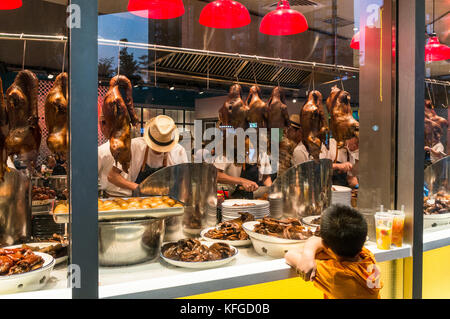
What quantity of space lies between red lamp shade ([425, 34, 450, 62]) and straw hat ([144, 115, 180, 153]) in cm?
240

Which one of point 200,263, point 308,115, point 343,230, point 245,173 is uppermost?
point 308,115

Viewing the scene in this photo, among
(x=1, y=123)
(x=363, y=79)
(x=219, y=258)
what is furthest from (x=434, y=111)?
(x=1, y=123)

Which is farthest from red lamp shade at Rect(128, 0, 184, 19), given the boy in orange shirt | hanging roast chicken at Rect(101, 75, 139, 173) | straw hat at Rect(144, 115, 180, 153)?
the boy in orange shirt

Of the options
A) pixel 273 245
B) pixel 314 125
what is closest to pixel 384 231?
pixel 273 245

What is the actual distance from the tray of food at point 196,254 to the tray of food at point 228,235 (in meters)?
0.22

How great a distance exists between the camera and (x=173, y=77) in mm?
3197

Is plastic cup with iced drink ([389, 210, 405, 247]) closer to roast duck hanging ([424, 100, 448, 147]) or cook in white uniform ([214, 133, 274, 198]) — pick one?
roast duck hanging ([424, 100, 448, 147])

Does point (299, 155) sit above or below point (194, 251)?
above

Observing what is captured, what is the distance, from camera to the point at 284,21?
8.38 ft

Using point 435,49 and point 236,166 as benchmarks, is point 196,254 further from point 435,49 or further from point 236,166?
point 435,49

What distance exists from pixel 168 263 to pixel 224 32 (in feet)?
9.99

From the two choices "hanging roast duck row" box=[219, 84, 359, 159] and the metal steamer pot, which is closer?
the metal steamer pot

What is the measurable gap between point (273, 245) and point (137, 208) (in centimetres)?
80

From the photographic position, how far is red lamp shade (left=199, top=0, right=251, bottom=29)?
2.42m
